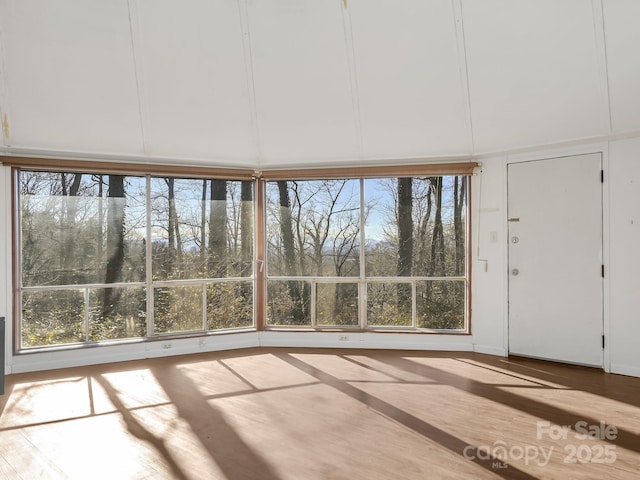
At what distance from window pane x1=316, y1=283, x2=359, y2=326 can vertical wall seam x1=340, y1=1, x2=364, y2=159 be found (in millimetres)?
1762

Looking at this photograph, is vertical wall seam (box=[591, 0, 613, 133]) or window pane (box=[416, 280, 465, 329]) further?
window pane (box=[416, 280, 465, 329])

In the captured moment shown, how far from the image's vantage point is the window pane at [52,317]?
15.3 feet

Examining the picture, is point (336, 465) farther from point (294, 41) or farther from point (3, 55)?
point (3, 55)

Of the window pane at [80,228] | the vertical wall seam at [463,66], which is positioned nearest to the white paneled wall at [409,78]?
the vertical wall seam at [463,66]

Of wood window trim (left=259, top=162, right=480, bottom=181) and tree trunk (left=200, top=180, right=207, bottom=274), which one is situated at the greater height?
wood window trim (left=259, top=162, right=480, bottom=181)

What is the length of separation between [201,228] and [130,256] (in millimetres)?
922

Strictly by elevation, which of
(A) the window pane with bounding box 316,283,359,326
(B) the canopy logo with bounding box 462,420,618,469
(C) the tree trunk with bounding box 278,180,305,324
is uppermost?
(C) the tree trunk with bounding box 278,180,305,324

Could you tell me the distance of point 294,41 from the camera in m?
4.43

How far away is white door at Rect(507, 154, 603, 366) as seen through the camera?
444 cm

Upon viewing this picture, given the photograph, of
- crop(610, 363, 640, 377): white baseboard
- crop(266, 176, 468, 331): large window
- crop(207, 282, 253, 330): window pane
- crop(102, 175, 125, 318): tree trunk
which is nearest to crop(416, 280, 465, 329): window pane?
crop(266, 176, 468, 331): large window

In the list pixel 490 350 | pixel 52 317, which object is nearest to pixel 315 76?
pixel 490 350

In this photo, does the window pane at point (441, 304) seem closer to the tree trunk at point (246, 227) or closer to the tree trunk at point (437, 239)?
the tree trunk at point (437, 239)

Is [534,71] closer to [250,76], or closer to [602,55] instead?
[602,55]

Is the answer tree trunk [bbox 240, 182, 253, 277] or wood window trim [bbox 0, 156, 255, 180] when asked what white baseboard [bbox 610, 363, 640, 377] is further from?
wood window trim [bbox 0, 156, 255, 180]
